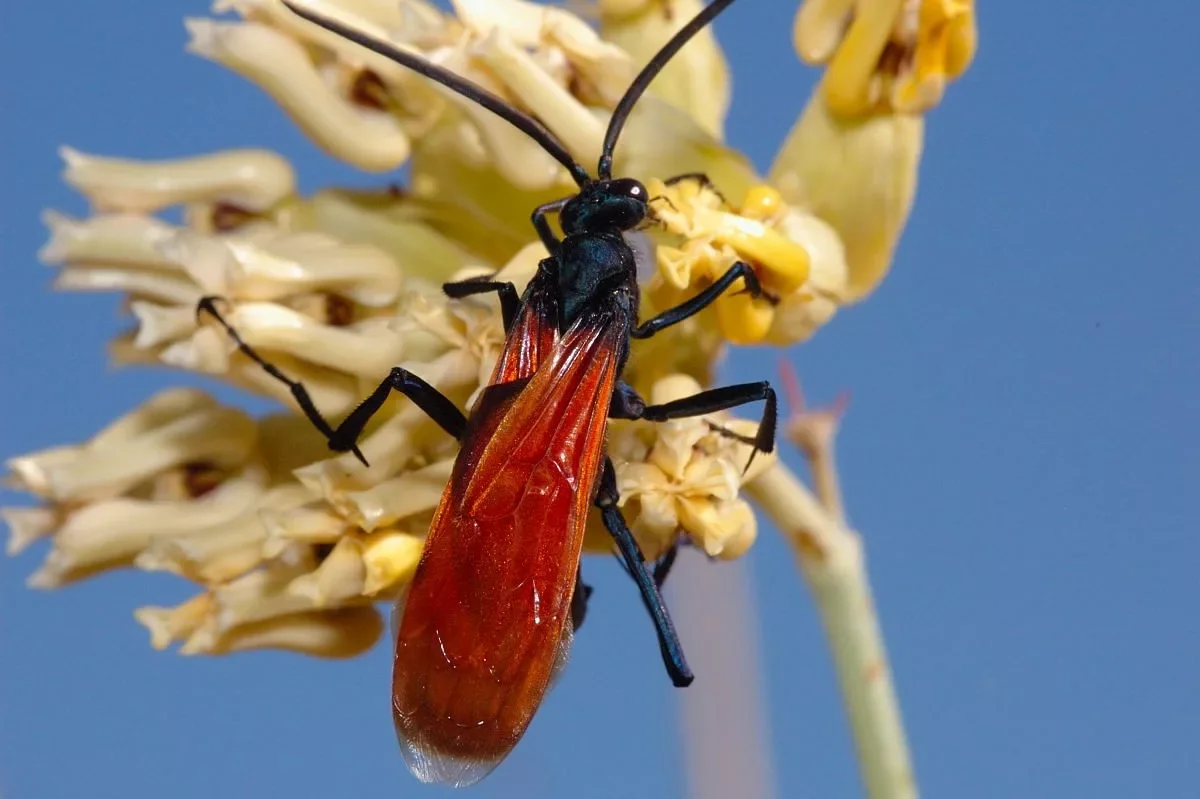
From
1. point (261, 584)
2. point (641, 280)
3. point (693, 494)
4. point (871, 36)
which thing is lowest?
point (261, 584)

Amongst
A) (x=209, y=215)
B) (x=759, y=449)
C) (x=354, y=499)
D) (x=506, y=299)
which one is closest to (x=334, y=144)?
(x=209, y=215)

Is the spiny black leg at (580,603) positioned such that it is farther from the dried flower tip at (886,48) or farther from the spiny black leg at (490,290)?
the dried flower tip at (886,48)

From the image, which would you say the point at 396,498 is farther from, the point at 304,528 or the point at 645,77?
the point at 645,77

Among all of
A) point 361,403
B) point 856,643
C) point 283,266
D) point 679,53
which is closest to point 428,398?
point 361,403

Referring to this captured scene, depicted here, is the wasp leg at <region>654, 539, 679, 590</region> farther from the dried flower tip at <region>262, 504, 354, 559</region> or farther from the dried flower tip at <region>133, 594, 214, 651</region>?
the dried flower tip at <region>133, 594, 214, 651</region>

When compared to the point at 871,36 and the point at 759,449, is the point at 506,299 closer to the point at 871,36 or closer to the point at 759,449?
the point at 759,449

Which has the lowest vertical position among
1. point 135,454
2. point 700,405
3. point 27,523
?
point 27,523

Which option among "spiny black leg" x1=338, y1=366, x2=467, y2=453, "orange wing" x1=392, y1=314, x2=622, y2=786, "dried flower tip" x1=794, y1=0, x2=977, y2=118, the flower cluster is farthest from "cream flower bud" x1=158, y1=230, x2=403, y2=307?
"dried flower tip" x1=794, y1=0, x2=977, y2=118
